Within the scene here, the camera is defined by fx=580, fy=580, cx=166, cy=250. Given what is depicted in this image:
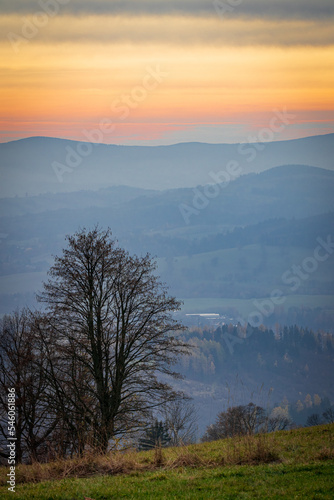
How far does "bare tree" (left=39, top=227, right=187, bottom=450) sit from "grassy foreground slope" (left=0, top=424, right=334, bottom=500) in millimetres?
8975

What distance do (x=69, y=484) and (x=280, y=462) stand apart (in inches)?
141

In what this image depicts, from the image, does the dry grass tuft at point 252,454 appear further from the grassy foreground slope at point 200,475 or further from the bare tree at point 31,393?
the bare tree at point 31,393

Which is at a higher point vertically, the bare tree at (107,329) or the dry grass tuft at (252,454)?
the bare tree at (107,329)

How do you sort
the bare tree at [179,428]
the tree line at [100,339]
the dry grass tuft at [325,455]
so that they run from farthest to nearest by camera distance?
the tree line at [100,339] < the bare tree at [179,428] < the dry grass tuft at [325,455]

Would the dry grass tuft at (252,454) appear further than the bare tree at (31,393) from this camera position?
No

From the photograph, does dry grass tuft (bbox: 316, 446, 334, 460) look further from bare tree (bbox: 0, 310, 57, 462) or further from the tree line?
bare tree (bbox: 0, 310, 57, 462)

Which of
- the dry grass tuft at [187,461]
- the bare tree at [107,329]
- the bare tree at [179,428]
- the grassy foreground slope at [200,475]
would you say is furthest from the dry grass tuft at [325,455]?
the bare tree at [107,329]

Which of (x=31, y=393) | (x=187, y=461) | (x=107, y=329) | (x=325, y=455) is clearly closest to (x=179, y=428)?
(x=187, y=461)

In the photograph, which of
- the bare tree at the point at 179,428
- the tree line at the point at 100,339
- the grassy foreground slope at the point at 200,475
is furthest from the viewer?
the tree line at the point at 100,339

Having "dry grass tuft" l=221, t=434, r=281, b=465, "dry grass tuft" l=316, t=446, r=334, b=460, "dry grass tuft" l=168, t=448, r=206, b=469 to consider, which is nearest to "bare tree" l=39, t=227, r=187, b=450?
"dry grass tuft" l=168, t=448, r=206, b=469

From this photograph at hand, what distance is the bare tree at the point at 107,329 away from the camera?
20094 mm

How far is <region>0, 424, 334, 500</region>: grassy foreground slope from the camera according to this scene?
816cm

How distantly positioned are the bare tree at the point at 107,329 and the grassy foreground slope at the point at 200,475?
8975 millimetres

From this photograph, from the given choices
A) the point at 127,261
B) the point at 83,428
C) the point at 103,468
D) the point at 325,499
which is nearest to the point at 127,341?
the point at 127,261
